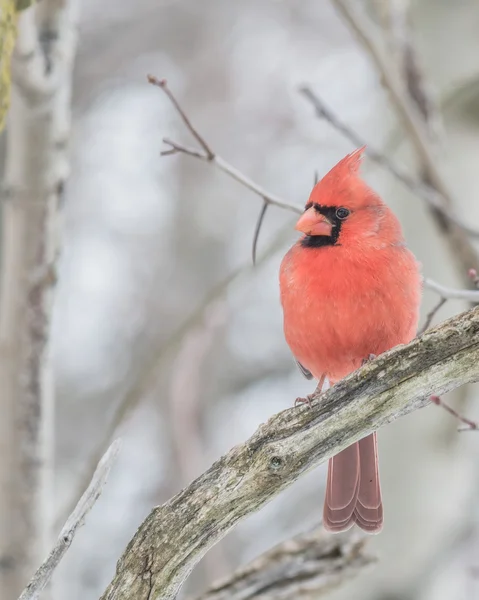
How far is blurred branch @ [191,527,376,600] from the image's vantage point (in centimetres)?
190

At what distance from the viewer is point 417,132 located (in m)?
2.39

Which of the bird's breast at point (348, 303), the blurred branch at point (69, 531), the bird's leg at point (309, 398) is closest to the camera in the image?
the blurred branch at point (69, 531)

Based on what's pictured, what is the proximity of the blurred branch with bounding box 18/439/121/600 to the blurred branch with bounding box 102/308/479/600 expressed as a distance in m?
0.09

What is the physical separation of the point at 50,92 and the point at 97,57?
371 cm

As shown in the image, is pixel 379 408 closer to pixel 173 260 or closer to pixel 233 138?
pixel 173 260

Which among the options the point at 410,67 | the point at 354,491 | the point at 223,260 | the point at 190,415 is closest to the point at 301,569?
the point at 354,491

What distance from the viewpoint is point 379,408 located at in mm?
1366

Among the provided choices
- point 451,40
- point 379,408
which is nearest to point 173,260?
point 451,40

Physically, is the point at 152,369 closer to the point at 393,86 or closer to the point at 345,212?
the point at 345,212

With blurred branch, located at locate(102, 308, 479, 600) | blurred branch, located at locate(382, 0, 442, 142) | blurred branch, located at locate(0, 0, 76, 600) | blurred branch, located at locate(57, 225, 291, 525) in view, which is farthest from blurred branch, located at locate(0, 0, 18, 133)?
blurred branch, located at locate(382, 0, 442, 142)

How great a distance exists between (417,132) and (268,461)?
1320 mm

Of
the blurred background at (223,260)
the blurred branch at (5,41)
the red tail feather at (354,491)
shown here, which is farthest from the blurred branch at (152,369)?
the blurred branch at (5,41)

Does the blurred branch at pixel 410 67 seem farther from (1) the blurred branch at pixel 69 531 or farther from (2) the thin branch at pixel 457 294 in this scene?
(1) the blurred branch at pixel 69 531

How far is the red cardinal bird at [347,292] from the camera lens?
183 centimetres
